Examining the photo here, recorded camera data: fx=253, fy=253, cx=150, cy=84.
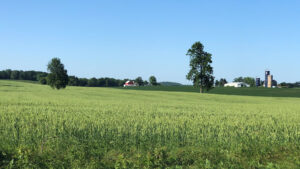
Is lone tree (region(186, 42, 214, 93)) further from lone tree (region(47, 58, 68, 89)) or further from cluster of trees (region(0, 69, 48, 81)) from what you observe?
cluster of trees (region(0, 69, 48, 81))

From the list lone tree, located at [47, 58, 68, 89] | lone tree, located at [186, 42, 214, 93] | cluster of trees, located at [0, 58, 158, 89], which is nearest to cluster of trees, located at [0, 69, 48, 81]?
cluster of trees, located at [0, 58, 158, 89]

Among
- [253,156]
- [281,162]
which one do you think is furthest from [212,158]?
[281,162]

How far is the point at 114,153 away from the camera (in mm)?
7594

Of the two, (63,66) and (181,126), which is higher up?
(63,66)

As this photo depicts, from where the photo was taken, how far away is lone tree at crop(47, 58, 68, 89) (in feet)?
212

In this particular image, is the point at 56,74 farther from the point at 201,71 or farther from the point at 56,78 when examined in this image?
the point at 201,71

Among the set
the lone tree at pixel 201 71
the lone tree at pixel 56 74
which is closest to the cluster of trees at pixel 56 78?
the lone tree at pixel 56 74

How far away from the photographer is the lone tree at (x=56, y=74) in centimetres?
6465

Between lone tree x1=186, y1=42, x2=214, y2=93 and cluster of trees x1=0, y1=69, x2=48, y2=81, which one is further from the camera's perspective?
cluster of trees x1=0, y1=69, x2=48, y2=81

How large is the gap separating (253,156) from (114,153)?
429cm

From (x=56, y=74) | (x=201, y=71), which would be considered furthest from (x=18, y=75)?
(x=201, y=71)

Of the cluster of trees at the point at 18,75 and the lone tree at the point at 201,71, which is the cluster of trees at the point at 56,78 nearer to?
the cluster of trees at the point at 18,75

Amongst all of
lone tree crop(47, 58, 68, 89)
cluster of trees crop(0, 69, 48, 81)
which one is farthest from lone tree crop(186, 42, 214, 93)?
cluster of trees crop(0, 69, 48, 81)

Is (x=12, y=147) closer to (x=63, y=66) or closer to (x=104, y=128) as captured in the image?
(x=104, y=128)
